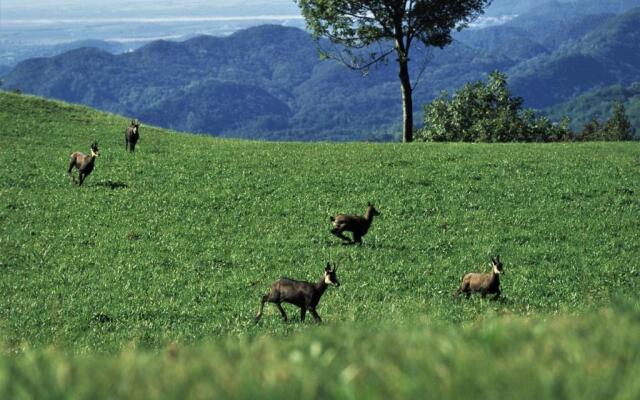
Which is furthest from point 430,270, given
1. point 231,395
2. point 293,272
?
point 231,395

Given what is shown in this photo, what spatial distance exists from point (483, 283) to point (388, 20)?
4220cm

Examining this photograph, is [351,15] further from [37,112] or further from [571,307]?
[571,307]

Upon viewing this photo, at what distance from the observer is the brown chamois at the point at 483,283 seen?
58.4 feet

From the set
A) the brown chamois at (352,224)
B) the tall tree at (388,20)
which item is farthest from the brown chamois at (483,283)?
the tall tree at (388,20)

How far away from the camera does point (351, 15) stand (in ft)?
186

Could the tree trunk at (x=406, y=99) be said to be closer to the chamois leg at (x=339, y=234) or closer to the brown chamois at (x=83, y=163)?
the brown chamois at (x=83, y=163)

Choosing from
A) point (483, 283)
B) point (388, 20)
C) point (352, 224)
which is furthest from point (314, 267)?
point (388, 20)

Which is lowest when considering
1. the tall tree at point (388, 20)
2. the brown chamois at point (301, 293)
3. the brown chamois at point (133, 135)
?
the brown chamois at point (301, 293)

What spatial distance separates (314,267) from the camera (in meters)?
21.3

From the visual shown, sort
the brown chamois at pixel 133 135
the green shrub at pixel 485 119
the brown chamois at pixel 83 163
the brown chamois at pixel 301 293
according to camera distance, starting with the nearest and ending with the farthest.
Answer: the brown chamois at pixel 301 293 < the brown chamois at pixel 83 163 < the brown chamois at pixel 133 135 < the green shrub at pixel 485 119

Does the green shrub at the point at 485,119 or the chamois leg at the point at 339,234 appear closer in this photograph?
the chamois leg at the point at 339,234

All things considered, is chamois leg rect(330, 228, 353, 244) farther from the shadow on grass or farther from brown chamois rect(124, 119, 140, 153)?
brown chamois rect(124, 119, 140, 153)

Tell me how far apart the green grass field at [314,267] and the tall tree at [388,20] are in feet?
51.2

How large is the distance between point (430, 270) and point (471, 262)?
167 cm
